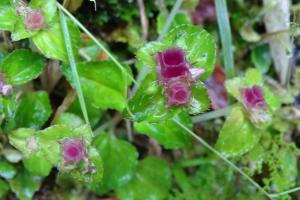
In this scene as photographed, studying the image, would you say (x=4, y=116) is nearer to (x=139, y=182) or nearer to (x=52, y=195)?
(x=52, y=195)

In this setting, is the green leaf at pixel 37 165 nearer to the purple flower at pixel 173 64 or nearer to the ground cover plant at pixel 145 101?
the ground cover plant at pixel 145 101

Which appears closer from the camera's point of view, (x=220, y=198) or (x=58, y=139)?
(x=58, y=139)

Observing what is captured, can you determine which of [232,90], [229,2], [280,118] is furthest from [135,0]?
[280,118]

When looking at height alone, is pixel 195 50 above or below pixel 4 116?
above

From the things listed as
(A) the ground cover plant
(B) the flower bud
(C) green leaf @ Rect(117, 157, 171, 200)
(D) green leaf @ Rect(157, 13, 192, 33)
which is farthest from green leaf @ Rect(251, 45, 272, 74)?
(B) the flower bud

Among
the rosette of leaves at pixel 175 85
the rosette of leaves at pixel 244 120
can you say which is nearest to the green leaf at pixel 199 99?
the rosette of leaves at pixel 175 85

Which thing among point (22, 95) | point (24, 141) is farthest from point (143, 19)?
point (24, 141)
